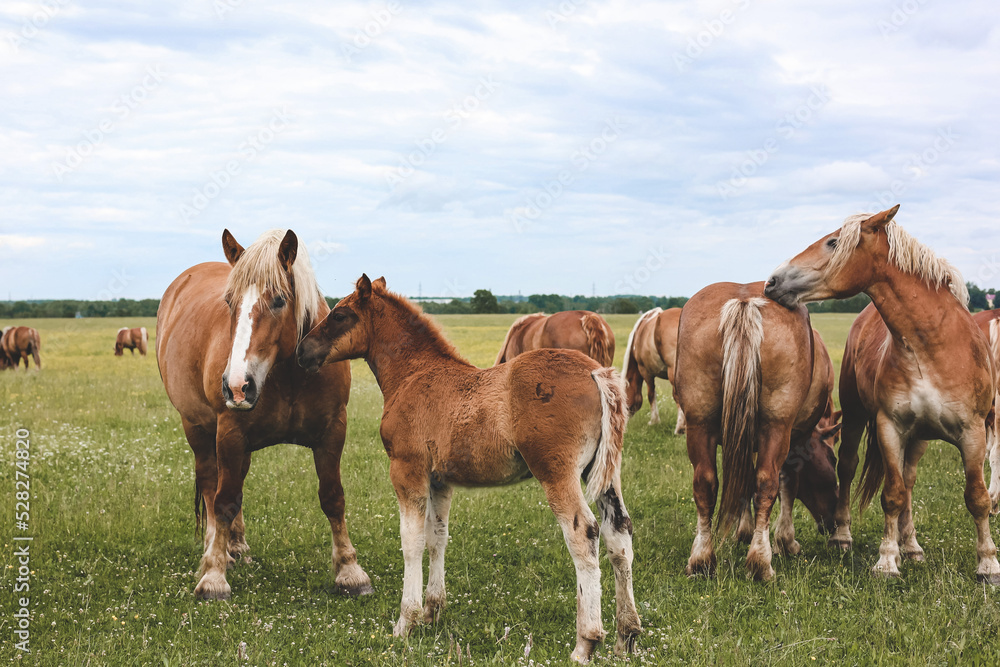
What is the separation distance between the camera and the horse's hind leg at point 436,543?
15.8ft

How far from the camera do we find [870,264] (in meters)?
5.45

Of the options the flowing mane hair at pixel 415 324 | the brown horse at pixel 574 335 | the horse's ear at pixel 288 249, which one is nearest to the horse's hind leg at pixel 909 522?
the flowing mane hair at pixel 415 324

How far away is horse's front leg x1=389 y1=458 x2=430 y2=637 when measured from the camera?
4.61m

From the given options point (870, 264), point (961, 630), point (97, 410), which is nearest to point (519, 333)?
point (97, 410)

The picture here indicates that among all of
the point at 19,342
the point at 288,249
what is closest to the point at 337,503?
the point at 288,249

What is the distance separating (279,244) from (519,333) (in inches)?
400

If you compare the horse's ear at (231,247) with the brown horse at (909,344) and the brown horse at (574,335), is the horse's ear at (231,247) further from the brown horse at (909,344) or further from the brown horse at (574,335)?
the brown horse at (574,335)

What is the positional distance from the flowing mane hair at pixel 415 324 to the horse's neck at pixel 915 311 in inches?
134

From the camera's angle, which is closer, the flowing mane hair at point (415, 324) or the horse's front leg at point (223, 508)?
the flowing mane hair at point (415, 324)

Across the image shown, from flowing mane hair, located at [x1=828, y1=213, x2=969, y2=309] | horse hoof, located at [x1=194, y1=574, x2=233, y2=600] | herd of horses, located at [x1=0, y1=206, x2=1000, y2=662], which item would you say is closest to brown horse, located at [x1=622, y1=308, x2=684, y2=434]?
herd of horses, located at [x1=0, y1=206, x2=1000, y2=662]

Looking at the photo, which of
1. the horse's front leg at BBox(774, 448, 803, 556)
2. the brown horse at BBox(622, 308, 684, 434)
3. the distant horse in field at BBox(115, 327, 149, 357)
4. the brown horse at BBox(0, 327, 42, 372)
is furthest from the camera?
the distant horse in field at BBox(115, 327, 149, 357)

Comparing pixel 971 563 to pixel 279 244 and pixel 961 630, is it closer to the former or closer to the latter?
pixel 961 630

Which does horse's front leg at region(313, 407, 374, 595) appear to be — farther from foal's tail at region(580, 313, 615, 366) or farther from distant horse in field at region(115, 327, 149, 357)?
distant horse in field at region(115, 327, 149, 357)

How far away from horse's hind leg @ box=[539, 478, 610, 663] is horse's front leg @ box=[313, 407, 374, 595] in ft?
7.28
